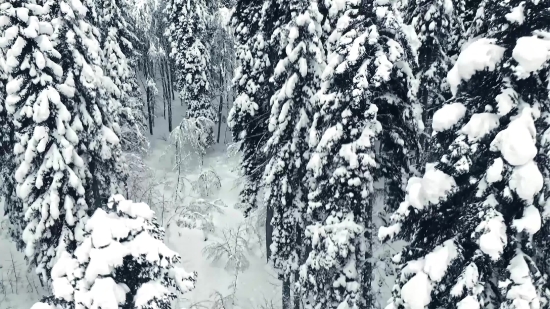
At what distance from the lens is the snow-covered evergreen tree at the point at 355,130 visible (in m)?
8.87

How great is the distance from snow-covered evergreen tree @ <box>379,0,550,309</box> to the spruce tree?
20.3 ft

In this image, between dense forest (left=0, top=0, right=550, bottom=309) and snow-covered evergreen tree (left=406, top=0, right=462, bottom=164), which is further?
snow-covered evergreen tree (left=406, top=0, right=462, bottom=164)

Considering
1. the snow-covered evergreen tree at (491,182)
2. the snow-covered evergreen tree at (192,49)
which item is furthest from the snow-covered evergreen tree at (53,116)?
the snow-covered evergreen tree at (192,49)

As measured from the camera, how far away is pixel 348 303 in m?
10.6

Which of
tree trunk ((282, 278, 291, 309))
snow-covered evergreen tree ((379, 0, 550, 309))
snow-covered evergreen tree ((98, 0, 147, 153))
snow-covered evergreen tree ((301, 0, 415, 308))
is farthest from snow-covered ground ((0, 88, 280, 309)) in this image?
snow-covered evergreen tree ((379, 0, 550, 309))

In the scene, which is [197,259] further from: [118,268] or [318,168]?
[118,268]

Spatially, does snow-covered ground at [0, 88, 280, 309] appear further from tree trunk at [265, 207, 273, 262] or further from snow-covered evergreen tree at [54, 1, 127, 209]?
snow-covered evergreen tree at [54, 1, 127, 209]

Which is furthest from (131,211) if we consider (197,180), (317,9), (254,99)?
(197,180)

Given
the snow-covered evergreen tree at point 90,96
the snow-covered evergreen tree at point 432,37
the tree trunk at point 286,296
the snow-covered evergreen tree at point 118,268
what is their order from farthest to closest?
1. the tree trunk at point 286,296
2. the snow-covered evergreen tree at point 432,37
3. the snow-covered evergreen tree at point 90,96
4. the snow-covered evergreen tree at point 118,268

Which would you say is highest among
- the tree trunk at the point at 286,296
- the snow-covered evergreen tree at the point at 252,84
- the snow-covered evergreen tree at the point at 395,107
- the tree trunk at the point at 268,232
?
the snow-covered evergreen tree at the point at 252,84

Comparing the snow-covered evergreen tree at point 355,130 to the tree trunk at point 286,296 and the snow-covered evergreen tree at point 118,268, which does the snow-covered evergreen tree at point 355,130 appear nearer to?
the snow-covered evergreen tree at point 118,268

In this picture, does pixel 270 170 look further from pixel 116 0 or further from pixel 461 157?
pixel 116 0

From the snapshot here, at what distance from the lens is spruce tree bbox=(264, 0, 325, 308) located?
478 inches

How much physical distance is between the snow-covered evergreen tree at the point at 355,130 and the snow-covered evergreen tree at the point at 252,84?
5698 mm
